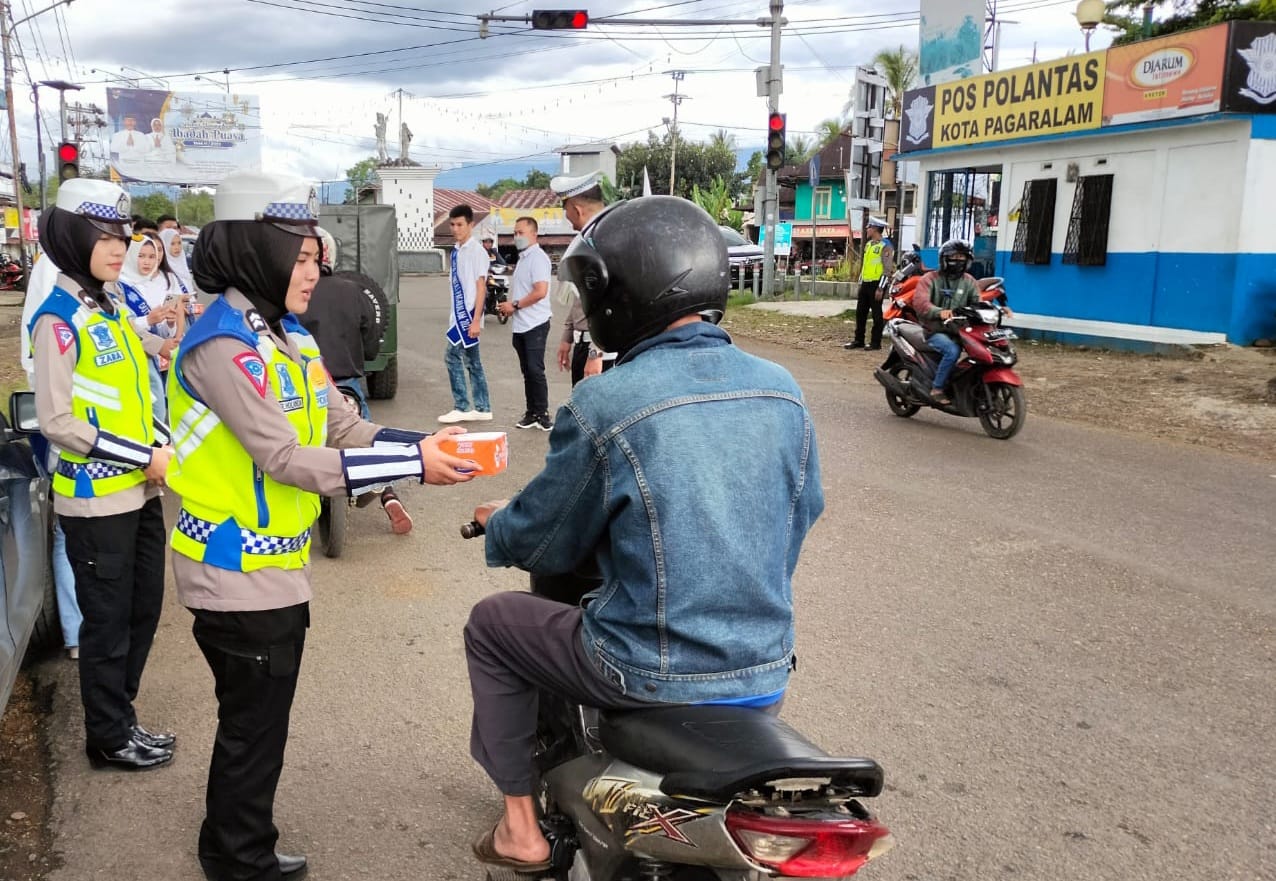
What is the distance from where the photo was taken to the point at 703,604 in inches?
83.8

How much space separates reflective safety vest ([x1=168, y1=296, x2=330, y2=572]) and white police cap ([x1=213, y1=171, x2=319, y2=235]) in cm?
23

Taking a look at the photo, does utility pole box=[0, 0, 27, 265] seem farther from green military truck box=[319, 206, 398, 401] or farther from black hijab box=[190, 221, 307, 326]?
black hijab box=[190, 221, 307, 326]

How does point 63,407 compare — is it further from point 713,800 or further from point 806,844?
point 806,844

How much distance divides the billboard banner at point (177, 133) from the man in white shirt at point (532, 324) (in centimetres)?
4521

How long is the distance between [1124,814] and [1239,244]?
1284 cm

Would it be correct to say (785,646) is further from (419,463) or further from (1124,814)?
(1124,814)

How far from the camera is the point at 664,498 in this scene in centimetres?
210

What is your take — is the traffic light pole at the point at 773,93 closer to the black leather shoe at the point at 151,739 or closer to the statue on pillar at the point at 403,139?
the black leather shoe at the point at 151,739

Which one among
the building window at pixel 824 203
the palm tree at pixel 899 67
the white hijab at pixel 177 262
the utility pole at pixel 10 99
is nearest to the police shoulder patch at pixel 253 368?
the white hijab at pixel 177 262

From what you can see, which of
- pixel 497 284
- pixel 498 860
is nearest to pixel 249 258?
pixel 498 860

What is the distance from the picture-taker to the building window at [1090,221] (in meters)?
16.2

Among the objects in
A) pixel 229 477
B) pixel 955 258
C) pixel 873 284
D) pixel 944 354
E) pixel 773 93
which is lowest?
pixel 944 354

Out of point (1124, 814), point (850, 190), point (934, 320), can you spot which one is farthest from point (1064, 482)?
point (850, 190)

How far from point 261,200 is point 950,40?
2243cm
